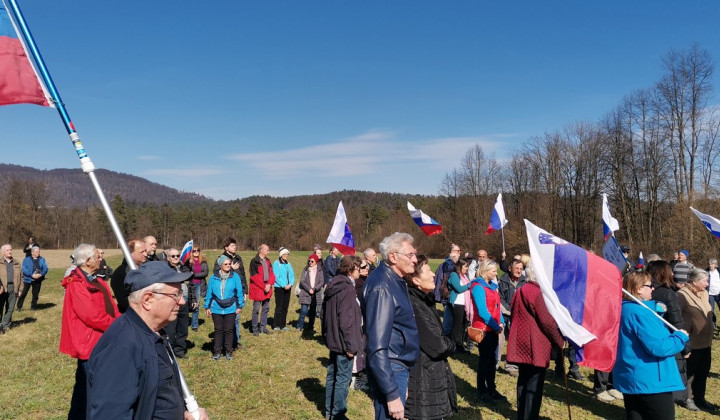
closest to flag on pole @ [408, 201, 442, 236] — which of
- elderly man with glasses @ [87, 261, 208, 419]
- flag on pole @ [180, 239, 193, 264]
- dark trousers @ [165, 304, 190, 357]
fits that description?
flag on pole @ [180, 239, 193, 264]

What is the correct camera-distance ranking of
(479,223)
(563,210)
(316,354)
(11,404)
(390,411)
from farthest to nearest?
(479,223) < (563,210) < (316,354) < (11,404) < (390,411)

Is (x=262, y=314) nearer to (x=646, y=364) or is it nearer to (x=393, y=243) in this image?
(x=393, y=243)

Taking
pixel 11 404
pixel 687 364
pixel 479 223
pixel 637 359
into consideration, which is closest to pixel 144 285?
pixel 637 359

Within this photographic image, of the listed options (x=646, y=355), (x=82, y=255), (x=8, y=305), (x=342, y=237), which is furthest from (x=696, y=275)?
(x=8, y=305)

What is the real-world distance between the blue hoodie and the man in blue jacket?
2249 millimetres

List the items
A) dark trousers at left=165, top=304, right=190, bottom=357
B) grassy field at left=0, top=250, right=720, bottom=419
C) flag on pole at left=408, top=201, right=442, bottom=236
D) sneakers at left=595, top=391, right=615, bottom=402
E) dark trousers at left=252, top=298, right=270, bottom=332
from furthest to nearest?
flag on pole at left=408, top=201, right=442, bottom=236 < dark trousers at left=252, top=298, right=270, bottom=332 < dark trousers at left=165, top=304, right=190, bottom=357 < sneakers at left=595, top=391, right=615, bottom=402 < grassy field at left=0, top=250, right=720, bottom=419

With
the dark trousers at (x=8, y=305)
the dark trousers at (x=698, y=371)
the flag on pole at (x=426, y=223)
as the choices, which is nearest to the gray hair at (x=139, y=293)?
the dark trousers at (x=698, y=371)

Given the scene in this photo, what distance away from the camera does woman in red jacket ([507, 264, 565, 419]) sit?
5.57 metres

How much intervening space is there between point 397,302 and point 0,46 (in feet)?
12.3

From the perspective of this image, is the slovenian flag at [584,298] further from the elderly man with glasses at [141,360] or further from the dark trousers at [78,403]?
the dark trousers at [78,403]

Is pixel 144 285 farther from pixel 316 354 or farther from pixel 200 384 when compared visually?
pixel 316 354

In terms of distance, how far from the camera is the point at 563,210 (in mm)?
49969

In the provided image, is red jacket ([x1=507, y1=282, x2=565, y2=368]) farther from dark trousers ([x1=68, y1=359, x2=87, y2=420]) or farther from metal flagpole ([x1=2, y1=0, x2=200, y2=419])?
dark trousers ([x1=68, y1=359, x2=87, y2=420])

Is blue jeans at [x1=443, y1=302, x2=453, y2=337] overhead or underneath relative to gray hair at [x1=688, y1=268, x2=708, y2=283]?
underneath
